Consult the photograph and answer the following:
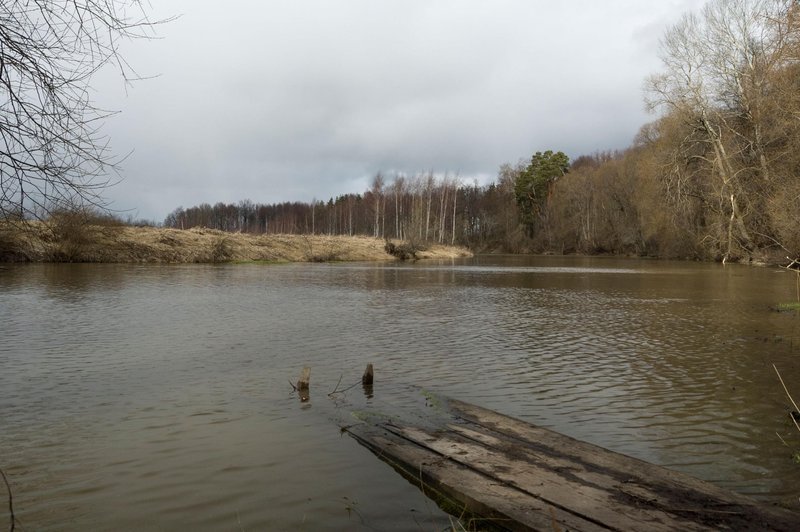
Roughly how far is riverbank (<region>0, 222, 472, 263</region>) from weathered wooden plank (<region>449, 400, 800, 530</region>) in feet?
104

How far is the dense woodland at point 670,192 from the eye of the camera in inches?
845

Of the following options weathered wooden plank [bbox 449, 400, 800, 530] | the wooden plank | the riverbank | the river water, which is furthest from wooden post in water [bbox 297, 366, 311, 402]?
the riverbank

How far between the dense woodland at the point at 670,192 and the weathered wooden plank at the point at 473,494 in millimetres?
4258

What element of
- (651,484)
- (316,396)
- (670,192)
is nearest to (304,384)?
(316,396)

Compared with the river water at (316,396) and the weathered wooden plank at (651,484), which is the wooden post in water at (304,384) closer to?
the river water at (316,396)

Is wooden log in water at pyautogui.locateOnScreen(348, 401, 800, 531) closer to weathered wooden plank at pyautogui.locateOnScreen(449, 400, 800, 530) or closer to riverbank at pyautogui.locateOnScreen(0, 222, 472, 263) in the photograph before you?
weathered wooden plank at pyautogui.locateOnScreen(449, 400, 800, 530)

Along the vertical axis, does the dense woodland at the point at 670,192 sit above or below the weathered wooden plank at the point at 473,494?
above

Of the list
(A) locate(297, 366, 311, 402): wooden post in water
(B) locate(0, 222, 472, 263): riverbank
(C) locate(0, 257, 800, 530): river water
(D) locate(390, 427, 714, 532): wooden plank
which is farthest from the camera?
(B) locate(0, 222, 472, 263): riverbank

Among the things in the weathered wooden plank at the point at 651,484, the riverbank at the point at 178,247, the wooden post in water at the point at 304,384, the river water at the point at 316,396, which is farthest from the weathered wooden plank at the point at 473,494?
the riverbank at the point at 178,247

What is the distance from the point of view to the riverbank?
39219 mm

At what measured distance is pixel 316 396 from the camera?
8133 mm

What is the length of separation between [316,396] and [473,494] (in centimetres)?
397

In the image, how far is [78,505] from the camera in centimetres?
474

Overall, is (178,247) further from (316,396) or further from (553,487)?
(553,487)
